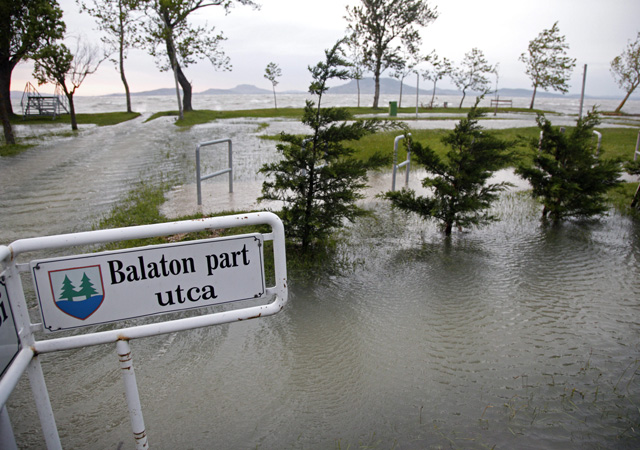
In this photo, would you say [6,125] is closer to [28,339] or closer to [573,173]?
[28,339]

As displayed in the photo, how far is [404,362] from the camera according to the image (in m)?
3.81

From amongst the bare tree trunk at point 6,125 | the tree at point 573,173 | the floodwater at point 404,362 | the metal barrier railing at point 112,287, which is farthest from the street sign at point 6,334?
the bare tree trunk at point 6,125

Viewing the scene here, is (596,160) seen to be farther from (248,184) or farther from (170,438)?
(170,438)

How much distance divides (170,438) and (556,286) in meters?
4.36

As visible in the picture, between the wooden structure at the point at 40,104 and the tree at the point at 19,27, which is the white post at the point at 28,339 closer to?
the tree at the point at 19,27

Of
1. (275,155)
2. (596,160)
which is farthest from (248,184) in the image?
(596,160)

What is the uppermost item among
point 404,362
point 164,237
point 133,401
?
point 133,401

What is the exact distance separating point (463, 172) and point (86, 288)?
5439 millimetres

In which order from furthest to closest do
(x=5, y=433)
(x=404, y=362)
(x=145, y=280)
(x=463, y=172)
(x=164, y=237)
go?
(x=463, y=172) < (x=164, y=237) < (x=404, y=362) < (x=5, y=433) < (x=145, y=280)

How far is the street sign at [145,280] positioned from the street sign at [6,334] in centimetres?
12

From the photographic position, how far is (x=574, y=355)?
391cm

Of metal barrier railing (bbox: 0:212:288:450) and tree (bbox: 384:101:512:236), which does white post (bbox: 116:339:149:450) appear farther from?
tree (bbox: 384:101:512:236)

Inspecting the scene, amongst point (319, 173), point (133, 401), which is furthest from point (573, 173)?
point (133, 401)

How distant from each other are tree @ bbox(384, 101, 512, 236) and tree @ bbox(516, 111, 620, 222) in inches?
44.7
